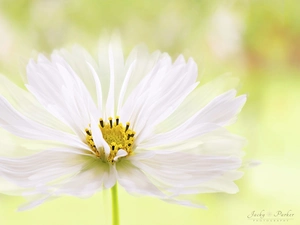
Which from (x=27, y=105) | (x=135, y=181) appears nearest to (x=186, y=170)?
(x=135, y=181)

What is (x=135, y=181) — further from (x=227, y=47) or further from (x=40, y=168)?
(x=227, y=47)

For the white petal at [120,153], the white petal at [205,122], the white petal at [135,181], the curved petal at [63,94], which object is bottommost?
the white petal at [135,181]

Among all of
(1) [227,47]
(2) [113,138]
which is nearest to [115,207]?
(2) [113,138]

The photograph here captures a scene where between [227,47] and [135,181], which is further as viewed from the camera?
[227,47]

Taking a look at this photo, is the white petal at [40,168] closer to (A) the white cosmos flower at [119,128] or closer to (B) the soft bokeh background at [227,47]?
(A) the white cosmos flower at [119,128]

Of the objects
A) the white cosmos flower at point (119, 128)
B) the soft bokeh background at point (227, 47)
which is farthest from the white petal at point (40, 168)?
the soft bokeh background at point (227, 47)

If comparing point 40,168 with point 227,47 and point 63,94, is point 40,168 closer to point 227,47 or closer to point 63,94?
point 63,94

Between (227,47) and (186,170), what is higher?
(227,47)
